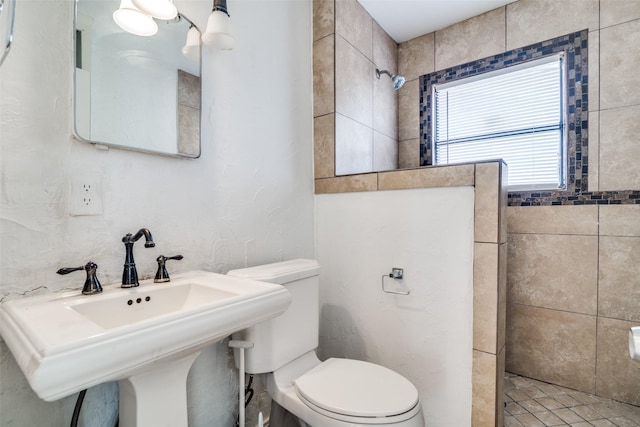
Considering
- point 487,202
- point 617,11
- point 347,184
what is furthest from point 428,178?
point 617,11

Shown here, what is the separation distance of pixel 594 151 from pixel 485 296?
4.01 feet

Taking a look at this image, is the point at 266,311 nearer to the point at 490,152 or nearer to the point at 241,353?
the point at 241,353

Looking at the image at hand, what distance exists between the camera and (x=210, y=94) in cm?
129

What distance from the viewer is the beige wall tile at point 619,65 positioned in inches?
64.4

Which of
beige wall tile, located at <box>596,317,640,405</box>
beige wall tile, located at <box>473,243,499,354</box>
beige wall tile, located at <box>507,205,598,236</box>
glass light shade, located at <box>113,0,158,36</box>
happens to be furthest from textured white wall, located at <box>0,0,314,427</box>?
beige wall tile, located at <box>596,317,640,405</box>

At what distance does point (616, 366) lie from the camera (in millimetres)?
1674

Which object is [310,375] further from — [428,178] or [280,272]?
[428,178]

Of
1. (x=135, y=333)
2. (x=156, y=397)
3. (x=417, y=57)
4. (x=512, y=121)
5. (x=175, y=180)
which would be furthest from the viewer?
(x=417, y=57)

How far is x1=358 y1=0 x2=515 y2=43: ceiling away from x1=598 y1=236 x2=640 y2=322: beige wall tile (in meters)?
1.61

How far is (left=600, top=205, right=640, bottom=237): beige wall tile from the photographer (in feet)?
5.30

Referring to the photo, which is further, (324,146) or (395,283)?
(324,146)

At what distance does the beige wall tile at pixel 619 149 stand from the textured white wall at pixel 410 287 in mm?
1058

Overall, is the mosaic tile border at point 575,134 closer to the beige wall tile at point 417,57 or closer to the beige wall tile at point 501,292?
the beige wall tile at point 417,57

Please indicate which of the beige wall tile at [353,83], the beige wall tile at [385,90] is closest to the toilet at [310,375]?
the beige wall tile at [353,83]
